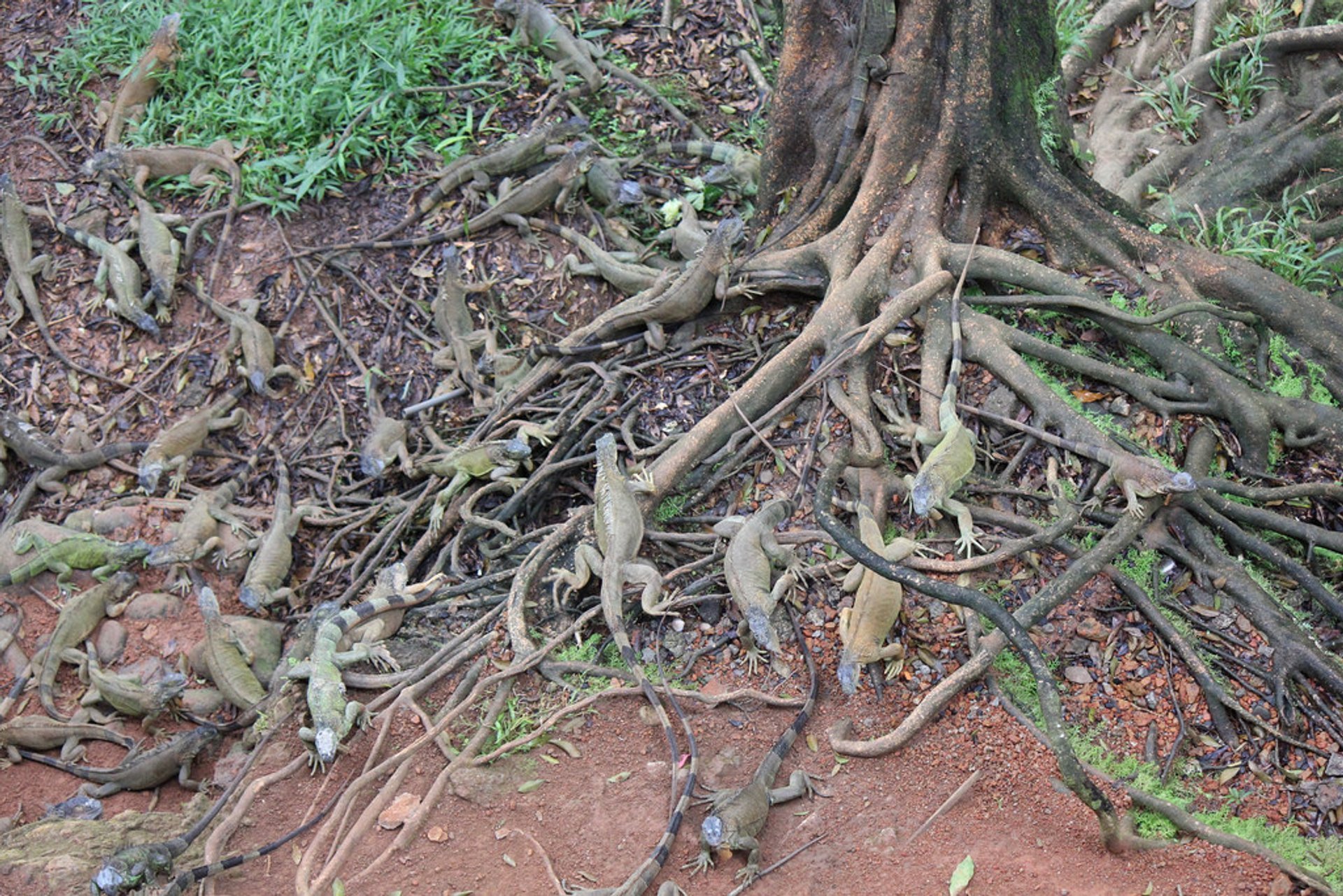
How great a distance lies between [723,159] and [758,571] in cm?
380

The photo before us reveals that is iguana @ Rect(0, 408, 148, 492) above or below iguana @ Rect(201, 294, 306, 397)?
below

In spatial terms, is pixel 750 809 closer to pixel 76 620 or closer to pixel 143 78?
pixel 76 620

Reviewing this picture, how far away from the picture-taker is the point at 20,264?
7.40 m

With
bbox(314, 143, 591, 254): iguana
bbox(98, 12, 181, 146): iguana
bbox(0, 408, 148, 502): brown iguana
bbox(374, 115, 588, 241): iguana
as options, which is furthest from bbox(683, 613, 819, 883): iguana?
bbox(98, 12, 181, 146): iguana

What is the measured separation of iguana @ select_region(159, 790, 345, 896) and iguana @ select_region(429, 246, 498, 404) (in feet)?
9.19

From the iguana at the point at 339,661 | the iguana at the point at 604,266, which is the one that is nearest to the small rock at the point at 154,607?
the iguana at the point at 339,661

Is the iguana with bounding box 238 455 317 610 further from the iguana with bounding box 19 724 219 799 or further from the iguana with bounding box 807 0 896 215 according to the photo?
the iguana with bounding box 807 0 896 215

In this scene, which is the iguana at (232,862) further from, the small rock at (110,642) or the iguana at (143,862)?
the small rock at (110,642)

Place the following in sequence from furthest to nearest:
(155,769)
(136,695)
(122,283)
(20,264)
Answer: (20,264) → (122,283) → (136,695) → (155,769)

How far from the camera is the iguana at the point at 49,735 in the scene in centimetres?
515

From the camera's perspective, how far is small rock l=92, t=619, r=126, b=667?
5.64 m

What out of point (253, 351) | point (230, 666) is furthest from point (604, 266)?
point (230, 666)

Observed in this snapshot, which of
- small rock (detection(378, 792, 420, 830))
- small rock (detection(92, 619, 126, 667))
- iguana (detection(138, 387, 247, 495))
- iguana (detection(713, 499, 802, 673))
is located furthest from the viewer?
iguana (detection(138, 387, 247, 495))

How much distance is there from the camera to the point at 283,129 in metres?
7.41
